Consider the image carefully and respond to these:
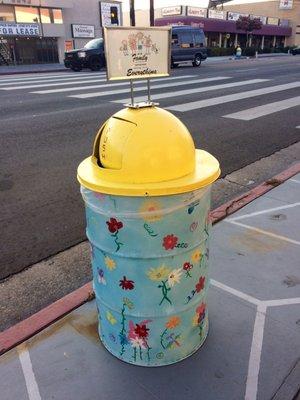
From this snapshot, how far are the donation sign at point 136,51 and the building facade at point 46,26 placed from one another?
3126cm

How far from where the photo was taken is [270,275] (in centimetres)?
354

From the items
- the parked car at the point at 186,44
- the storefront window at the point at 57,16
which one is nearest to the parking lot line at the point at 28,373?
the parked car at the point at 186,44

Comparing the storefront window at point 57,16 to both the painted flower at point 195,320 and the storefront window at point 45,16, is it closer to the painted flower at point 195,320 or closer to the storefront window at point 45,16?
the storefront window at point 45,16

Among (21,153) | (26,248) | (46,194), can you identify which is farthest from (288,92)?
(26,248)

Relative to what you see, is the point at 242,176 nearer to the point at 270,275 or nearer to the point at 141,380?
the point at 270,275

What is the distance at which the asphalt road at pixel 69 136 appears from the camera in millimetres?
4500

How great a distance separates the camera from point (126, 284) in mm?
2389

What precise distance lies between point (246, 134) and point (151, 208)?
695 cm

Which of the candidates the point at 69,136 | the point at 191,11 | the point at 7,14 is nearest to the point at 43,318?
the point at 69,136

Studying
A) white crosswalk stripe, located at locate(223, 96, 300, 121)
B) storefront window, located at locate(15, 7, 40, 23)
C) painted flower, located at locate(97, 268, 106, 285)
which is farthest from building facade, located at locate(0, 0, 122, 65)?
painted flower, located at locate(97, 268, 106, 285)

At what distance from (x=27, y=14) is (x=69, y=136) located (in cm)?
3033

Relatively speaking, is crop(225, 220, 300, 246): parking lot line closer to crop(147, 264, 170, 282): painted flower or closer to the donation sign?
crop(147, 264, 170, 282): painted flower

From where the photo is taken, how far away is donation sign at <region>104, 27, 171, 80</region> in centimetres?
224

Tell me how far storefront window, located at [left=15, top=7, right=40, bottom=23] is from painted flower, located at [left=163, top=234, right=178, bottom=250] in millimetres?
36306
